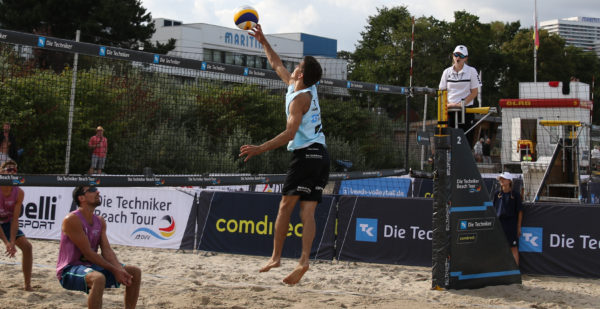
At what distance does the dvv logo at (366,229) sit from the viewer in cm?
989

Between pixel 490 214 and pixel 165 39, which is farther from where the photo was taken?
pixel 165 39

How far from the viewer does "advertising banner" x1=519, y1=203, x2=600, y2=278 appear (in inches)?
359

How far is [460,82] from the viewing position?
8578mm

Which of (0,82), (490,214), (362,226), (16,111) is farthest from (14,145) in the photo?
(490,214)

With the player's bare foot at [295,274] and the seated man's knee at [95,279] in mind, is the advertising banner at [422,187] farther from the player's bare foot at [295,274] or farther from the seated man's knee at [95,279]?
the seated man's knee at [95,279]

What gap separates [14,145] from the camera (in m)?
8.99

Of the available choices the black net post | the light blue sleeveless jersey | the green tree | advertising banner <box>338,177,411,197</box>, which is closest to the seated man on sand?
the light blue sleeveless jersey

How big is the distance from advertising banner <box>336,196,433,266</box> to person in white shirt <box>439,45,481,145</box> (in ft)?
5.96

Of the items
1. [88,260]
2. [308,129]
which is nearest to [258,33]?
[308,129]

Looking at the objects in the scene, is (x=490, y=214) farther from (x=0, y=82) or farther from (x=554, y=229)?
(x=0, y=82)

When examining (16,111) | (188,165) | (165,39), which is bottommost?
(188,165)

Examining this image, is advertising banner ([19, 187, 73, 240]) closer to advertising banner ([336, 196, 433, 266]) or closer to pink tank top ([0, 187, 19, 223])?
pink tank top ([0, 187, 19, 223])

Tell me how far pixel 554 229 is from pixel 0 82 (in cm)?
815

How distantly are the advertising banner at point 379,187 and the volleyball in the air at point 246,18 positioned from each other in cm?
993
